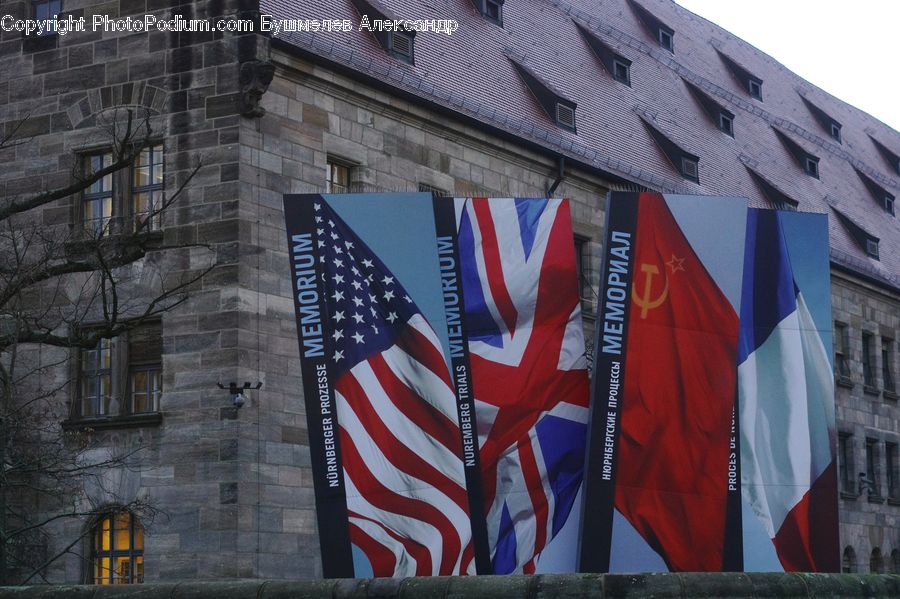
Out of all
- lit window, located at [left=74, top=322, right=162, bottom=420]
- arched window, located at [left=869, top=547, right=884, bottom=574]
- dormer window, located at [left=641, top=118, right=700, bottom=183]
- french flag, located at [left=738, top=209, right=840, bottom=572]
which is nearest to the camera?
french flag, located at [left=738, top=209, right=840, bottom=572]

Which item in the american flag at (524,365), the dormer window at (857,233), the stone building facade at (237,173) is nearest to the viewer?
the american flag at (524,365)

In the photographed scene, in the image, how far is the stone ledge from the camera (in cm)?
1397

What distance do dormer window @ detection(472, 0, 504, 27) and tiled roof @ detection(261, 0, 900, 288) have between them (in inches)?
8.4

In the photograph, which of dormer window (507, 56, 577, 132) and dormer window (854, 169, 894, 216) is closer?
dormer window (507, 56, 577, 132)

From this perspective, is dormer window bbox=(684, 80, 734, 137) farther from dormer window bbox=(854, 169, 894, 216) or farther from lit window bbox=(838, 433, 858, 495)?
lit window bbox=(838, 433, 858, 495)

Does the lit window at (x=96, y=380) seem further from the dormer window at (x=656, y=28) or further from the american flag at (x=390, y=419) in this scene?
the dormer window at (x=656, y=28)

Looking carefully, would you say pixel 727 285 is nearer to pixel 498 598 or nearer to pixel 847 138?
pixel 498 598

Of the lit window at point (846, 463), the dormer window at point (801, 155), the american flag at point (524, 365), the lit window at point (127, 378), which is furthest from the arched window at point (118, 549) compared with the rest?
the dormer window at point (801, 155)

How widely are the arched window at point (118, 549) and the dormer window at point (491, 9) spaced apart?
16.4 m

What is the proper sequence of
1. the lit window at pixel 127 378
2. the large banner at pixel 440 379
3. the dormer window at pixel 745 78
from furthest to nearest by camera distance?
the dormer window at pixel 745 78, the lit window at pixel 127 378, the large banner at pixel 440 379

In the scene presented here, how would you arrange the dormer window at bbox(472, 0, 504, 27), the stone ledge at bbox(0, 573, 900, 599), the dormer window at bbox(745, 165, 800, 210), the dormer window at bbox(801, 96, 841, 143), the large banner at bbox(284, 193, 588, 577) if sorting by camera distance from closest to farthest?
the stone ledge at bbox(0, 573, 900, 599) < the large banner at bbox(284, 193, 588, 577) < the dormer window at bbox(472, 0, 504, 27) < the dormer window at bbox(745, 165, 800, 210) < the dormer window at bbox(801, 96, 841, 143)

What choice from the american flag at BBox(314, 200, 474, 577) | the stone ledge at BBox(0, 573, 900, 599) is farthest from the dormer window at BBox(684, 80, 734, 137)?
the stone ledge at BBox(0, 573, 900, 599)

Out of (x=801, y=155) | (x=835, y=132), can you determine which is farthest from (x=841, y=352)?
(x=835, y=132)

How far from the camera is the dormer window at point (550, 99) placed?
36.5 meters
